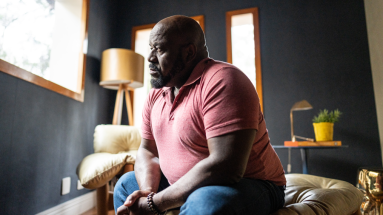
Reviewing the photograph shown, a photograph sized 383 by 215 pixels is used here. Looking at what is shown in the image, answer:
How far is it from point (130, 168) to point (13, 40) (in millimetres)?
1241

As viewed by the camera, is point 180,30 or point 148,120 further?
point 148,120

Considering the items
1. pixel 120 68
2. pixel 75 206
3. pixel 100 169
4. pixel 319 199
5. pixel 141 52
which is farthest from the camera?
pixel 141 52

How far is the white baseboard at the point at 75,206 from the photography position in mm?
1970

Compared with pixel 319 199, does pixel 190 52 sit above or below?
above

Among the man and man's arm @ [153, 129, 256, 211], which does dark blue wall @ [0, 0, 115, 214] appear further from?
man's arm @ [153, 129, 256, 211]

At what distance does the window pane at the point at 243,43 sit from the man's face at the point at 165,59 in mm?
2106

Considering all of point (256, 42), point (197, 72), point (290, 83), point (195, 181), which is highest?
point (256, 42)

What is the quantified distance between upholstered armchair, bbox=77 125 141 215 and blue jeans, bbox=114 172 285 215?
1218 millimetres

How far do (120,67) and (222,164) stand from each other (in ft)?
6.92

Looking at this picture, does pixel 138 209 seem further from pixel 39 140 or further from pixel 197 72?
pixel 39 140

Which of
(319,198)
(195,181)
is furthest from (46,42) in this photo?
(319,198)

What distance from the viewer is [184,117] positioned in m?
0.84

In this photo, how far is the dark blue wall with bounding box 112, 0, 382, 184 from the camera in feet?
8.29

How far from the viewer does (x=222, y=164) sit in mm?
693
